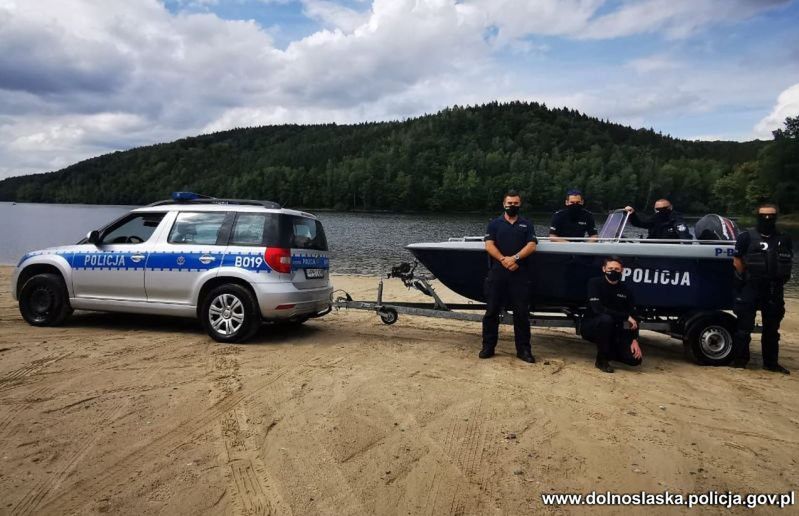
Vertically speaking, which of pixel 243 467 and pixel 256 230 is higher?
pixel 256 230

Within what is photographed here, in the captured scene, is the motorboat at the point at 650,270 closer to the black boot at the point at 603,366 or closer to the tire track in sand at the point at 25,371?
Answer: the black boot at the point at 603,366

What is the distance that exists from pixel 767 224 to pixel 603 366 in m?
2.44

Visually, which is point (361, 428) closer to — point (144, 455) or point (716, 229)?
point (144, 455)

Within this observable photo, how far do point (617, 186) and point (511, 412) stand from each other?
8540 cm

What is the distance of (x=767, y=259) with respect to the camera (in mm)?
5891

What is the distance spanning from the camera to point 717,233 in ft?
22.9

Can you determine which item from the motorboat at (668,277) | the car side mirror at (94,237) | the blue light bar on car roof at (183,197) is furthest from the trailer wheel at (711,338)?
the car side mirror at (94,237)

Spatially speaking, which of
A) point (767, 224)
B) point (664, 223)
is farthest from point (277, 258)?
point (767, 224)

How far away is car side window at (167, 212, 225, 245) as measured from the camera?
23.0 feet

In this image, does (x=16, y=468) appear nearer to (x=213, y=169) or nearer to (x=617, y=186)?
(x=617, y=186)

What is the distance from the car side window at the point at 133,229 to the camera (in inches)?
287

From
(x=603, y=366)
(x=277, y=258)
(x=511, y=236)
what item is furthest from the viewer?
(x=277, y=258)

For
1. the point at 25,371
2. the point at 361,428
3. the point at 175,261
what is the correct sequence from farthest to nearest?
1. the point at 175,261
2. the point at 25,371
3. the point at 361,428

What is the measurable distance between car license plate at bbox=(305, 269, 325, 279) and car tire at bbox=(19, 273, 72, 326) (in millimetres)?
3334
